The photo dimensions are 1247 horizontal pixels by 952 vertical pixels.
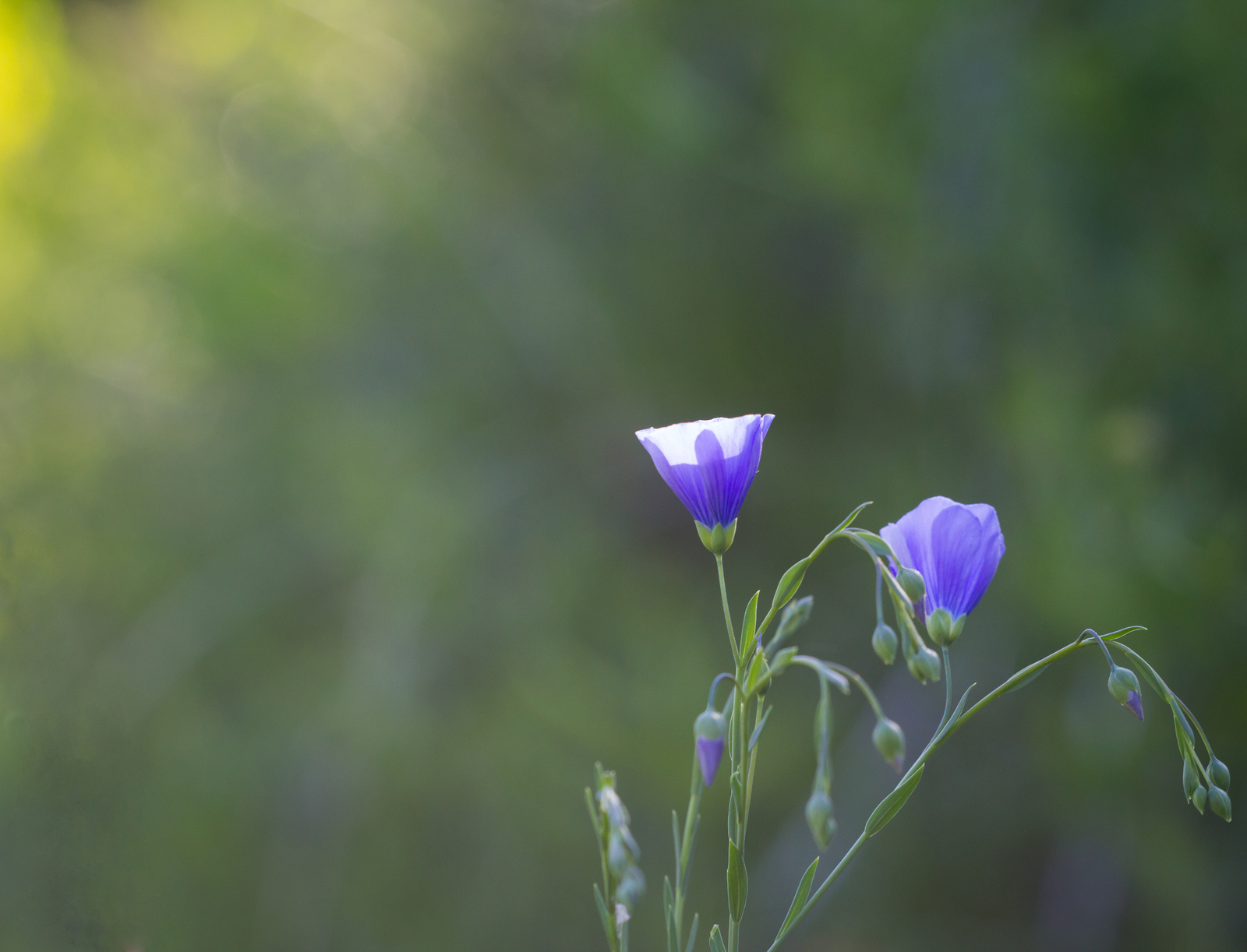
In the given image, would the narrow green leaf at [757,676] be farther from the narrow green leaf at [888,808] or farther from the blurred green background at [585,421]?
the blurred green background at [585,421]

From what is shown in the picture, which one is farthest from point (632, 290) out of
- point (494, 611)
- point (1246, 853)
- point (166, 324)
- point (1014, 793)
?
point (1246, 853)

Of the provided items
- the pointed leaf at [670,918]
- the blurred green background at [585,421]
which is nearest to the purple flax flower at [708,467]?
the pointed leaf at [670,918]

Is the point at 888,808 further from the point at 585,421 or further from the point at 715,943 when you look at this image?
the point at 585,421

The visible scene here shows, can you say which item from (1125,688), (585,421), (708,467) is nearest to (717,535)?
(708,467)

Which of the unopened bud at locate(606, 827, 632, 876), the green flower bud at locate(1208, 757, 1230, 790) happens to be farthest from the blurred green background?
the green flower bud at locate(1208, 757, 1230, 790)

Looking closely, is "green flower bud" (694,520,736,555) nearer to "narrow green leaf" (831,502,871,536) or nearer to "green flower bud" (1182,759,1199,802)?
"narrow green leaf" (831,502,871,536)

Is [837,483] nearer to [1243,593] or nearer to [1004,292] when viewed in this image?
[1004,292]

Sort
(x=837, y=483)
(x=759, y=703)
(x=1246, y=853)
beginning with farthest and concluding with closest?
(x=837, y=483)
(x=1246, y=853)
(x=759, y=703)
